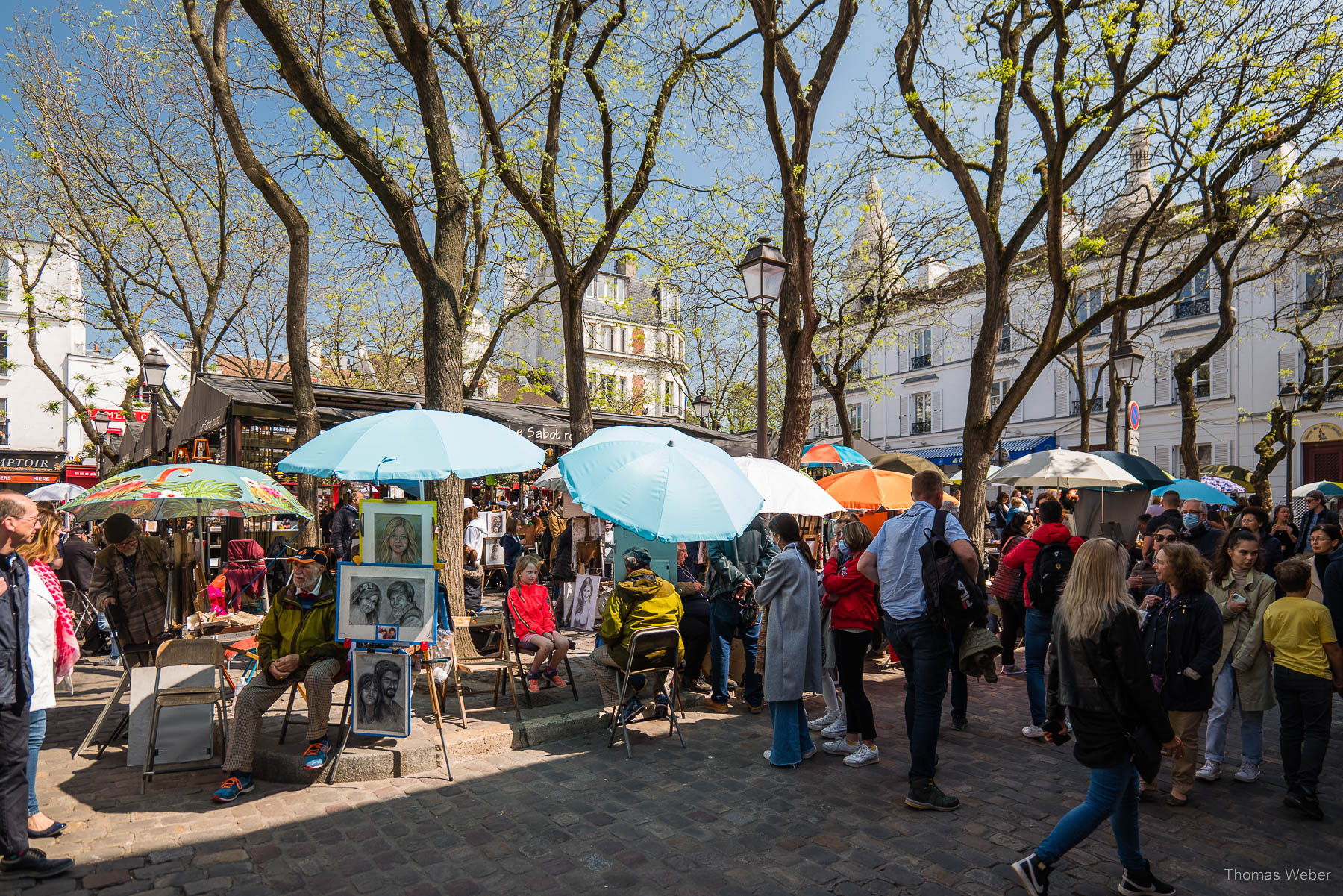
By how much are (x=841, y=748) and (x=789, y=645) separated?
41.1 inches

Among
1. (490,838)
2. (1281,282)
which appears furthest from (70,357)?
(1281,282)

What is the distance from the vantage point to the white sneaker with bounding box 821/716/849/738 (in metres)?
5.91

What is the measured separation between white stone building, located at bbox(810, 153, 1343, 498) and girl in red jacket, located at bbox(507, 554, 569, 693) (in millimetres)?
15808

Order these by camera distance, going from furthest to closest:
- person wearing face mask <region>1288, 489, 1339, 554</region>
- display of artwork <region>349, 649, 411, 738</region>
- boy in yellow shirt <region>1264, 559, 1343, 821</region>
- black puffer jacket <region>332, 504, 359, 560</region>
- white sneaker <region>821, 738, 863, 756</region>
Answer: black puffer jacket <region>332, 504, 359, 560</region>, person wearing face mask <region>1288, 489, 1339, 554</region>, white sneaker <region>821, 738, 863, 756</region>, display of artwork <region>349, 649, 411, 738</region>, boy in yellow shirt <region>1264, 559, 1343, 821</region>

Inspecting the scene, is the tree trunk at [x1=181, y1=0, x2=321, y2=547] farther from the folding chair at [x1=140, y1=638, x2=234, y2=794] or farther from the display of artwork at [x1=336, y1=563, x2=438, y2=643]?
the display of artwork at [x1=336, y1=563, x2=438, y2=643]

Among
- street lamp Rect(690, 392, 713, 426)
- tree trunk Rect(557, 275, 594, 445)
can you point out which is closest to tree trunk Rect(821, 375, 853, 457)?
street lamp Rect(690, 392, 713, 426)

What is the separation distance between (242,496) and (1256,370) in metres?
32.4

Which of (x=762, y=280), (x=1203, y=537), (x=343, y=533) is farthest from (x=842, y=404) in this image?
(x=343, y=533)

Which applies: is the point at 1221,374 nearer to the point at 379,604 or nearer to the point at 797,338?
the point at 797,338

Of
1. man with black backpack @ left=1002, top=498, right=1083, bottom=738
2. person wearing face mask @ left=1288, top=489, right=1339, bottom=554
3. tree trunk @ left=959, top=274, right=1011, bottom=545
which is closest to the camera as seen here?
man with black backpack @ left=1002, top=498, right=1083, bottom=738

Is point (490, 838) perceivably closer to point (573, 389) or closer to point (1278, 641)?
point (1278, 641)

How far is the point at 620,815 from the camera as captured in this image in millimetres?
4570

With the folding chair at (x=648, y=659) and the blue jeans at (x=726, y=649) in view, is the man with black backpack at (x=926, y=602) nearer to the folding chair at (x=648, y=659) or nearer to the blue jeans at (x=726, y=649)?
the folding chair at (x=648, y=659)

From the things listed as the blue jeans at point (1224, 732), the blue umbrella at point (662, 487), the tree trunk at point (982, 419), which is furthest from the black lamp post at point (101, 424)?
the blue jeans at point (1224, 732)
